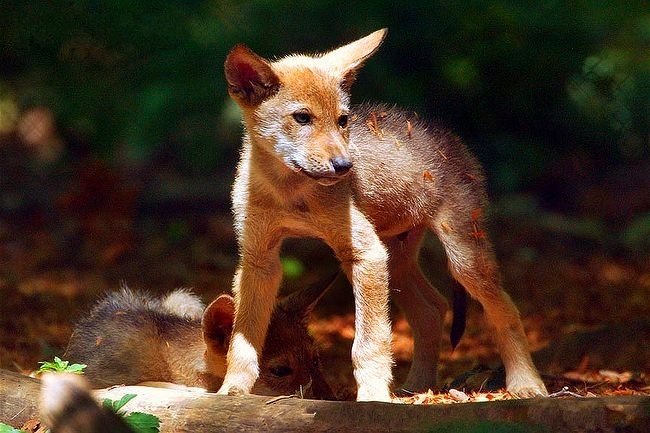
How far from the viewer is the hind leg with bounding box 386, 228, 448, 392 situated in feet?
23.4

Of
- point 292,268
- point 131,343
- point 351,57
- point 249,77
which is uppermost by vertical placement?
point 292,268

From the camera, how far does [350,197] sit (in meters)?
6.11

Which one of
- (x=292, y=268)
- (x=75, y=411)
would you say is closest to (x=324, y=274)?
(x=292, y=268)

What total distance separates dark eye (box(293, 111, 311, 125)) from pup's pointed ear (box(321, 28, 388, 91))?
0.40 metres

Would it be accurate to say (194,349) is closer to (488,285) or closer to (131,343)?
(131,343)

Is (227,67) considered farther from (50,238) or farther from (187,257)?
(50,238)

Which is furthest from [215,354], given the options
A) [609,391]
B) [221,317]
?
[609,391]

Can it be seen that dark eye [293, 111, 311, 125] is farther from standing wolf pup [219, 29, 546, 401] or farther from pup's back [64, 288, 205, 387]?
pup's back [64, 288, 205, 387]

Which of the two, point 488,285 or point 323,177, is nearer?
point 323,177

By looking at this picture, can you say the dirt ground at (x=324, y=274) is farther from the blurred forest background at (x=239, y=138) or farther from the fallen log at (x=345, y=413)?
the fallen log at (x=345, y=413)

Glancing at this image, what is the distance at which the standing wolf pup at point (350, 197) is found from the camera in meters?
5.82

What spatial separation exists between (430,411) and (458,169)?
7.55 feet

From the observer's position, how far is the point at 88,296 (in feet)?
34.1

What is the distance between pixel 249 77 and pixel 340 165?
912 millimetres
